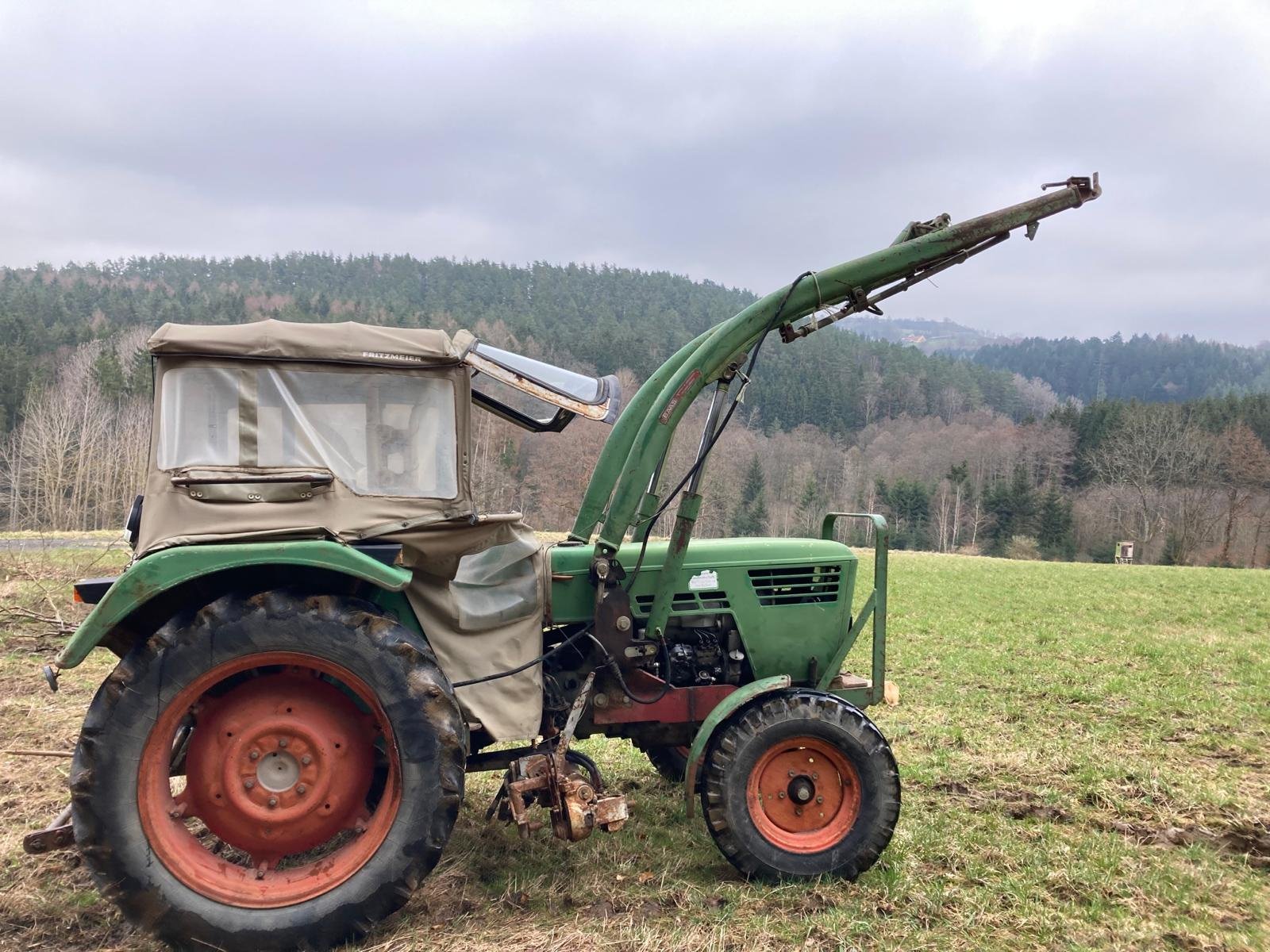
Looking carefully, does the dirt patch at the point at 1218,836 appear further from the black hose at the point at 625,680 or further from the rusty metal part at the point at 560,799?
the rusty metal part at the point at 560,799

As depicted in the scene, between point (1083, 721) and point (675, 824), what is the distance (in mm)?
5152

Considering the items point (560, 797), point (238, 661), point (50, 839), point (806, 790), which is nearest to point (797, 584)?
point (806, 790)

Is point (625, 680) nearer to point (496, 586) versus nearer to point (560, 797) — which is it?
point (560, 797)

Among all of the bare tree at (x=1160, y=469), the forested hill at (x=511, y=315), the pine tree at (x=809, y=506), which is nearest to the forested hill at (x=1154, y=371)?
the forested hill at (x=511, y=315)

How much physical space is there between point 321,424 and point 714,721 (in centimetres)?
248

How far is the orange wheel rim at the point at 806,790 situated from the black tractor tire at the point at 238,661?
67.8 inches

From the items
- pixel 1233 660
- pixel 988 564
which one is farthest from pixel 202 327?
pixel 988 564

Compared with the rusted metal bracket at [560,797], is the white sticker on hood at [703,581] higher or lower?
higher

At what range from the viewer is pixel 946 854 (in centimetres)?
489

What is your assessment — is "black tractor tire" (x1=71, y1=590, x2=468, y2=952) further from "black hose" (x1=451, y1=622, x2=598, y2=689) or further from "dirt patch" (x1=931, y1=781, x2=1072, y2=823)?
"dirt patch" (x1=931, y1=781, x2=1072, y2=823)

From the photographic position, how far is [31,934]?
3.87 metres

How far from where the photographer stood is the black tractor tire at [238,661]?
3.57 metres

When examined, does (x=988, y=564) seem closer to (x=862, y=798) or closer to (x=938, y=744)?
(x=938, y=744)

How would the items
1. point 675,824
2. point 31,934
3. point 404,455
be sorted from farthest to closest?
1. point 675,824
2. point 404,455
3. point 31,934
